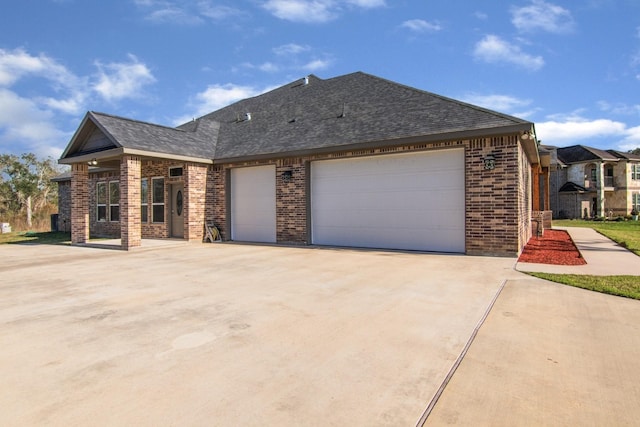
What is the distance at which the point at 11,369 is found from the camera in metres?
3.09

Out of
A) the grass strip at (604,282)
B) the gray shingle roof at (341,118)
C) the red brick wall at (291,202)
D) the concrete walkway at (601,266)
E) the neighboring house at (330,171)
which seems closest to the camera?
the grass strip at (604,282)

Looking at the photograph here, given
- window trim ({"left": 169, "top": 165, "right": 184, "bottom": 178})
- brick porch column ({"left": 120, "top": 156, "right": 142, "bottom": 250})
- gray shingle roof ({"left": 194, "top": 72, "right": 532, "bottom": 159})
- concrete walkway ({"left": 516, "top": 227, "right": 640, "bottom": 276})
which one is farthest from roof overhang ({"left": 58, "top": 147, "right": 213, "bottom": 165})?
concrete walkway ({"left": 516, "top": 227, "right": 640, "bottom": 276})

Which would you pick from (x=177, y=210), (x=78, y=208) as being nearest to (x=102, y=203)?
(x=78, y=208)

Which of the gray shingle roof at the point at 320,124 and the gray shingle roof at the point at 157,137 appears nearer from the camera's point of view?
the gray shingle roof at the point at 320,124

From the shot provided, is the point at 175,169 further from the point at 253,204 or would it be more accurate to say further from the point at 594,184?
the point at 594,184

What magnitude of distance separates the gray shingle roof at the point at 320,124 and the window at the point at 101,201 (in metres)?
4.49

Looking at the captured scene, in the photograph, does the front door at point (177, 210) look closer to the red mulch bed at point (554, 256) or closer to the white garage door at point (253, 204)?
the white garage door at point (253, 204)

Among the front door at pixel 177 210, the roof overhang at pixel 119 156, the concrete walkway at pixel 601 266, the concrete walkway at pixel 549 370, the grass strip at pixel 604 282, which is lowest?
the concrete walkway at pixel 549 370

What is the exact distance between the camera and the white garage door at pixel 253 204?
45.5ft

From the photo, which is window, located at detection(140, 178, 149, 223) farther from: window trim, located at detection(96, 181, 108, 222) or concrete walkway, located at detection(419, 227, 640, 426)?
concrete walkway, located at detection(419, 227, 640, 426)

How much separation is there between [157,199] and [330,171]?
8280 mm

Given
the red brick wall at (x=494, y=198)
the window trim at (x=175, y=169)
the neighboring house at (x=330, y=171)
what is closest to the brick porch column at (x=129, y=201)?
the neighboring house at (x=330, y=171)

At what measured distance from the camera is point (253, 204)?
14.4 meters

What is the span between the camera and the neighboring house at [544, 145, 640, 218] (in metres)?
36.8
